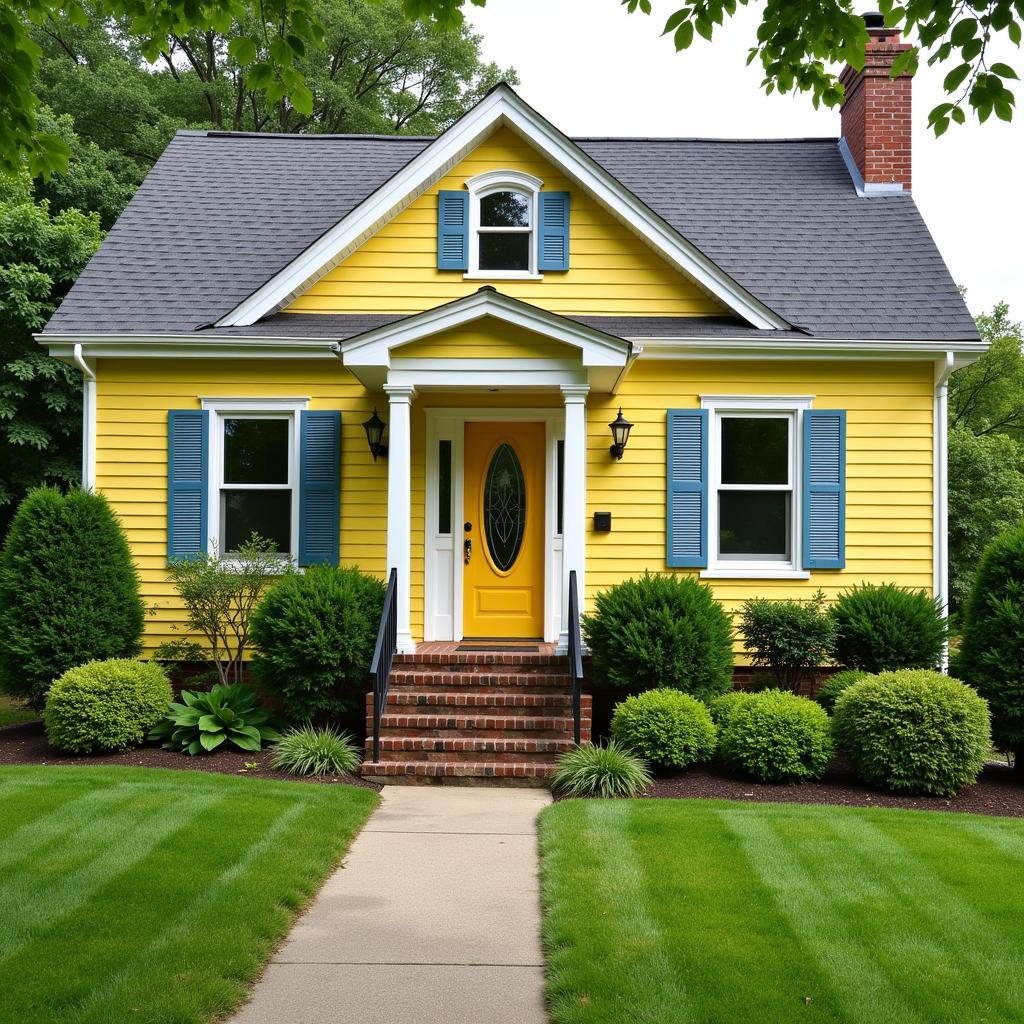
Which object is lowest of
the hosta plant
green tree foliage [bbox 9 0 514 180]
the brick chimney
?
the hosta plant

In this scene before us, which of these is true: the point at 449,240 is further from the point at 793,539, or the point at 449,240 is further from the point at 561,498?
the point at 793,539

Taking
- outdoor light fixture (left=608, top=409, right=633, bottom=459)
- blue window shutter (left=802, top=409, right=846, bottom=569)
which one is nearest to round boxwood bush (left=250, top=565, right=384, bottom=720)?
outdoor light fixture (left=608, top=409, right=633, bottom=459)

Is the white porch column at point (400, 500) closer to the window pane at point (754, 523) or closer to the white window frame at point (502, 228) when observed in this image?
the white window frame at point (502, 228)

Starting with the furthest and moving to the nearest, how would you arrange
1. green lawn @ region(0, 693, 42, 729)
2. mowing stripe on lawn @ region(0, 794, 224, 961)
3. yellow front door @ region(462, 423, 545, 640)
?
green lawn @ region(0, 693, 42, 729) < yellow front door @ region(462, 423, 545, 640) < mowing stripe on lawn @ region(0, 794, 224, 961)

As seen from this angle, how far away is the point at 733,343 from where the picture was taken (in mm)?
10078

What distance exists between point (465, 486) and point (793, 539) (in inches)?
134

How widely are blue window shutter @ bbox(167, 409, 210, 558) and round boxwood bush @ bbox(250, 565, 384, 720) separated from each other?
6.20 feet

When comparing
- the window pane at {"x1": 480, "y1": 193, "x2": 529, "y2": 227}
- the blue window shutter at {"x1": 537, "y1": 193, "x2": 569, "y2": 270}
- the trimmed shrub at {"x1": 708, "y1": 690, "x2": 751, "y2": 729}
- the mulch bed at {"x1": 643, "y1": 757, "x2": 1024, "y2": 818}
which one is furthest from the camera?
the window pane at {"x1": 480, "y1": 193, "x2": 529, "y2": 227}

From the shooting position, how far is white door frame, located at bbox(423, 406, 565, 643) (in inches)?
414

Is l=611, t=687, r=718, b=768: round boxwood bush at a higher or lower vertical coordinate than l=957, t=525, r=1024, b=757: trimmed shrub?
lower

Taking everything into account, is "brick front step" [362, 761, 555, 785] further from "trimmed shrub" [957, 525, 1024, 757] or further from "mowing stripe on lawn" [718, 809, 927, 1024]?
"trimmed shrub" [957, 525, 1024, 757]

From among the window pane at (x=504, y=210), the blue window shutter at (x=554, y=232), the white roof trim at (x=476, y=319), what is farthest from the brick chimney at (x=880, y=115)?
the white roof trim at (x=476, y=319)

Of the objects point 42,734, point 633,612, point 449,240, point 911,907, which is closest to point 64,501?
point 42,734

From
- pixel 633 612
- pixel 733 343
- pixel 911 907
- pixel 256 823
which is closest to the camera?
pixel 911 907
